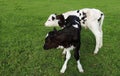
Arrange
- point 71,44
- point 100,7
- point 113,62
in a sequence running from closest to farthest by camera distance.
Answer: point 71,44 < point 113,62 < point 100,7

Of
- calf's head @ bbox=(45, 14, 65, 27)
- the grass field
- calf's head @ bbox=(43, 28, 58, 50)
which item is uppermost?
calf's head @ bbox=(43, 28, 58, 50)

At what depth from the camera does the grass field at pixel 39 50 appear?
325 inches

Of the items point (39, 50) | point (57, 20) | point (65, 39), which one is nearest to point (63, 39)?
point (65, 39)

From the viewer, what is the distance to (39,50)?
934cm

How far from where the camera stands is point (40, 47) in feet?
31.3

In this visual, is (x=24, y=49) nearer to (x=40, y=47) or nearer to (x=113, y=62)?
(x=40, y=47)

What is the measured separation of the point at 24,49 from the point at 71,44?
222 centimetres

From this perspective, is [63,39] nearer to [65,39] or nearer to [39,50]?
[65,39]

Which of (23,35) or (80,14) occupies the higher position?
(80,14)

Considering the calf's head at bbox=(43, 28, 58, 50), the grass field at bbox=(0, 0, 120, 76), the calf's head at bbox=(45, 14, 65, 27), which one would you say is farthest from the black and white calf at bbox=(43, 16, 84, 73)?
the calf's head at bbox=(45, 14, 65, 27)

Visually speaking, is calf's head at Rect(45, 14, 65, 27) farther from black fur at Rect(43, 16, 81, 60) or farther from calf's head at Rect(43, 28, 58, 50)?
calf's head at Rect(43, 28, 58, 50)

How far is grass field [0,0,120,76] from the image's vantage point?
27.1ft

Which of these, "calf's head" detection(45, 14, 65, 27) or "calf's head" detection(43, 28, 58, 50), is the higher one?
"calf's head" detection(43, 28, 58, 50)

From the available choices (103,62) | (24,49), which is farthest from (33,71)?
(103,62)
